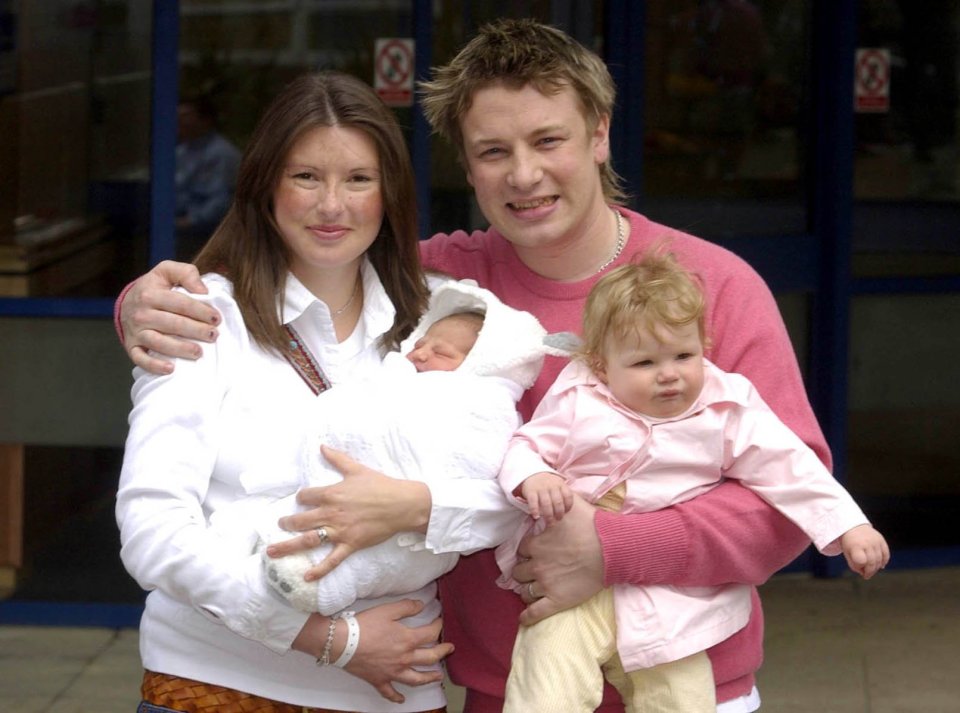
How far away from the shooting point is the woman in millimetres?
2676

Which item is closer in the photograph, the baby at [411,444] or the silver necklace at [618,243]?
the baby at [411,444]

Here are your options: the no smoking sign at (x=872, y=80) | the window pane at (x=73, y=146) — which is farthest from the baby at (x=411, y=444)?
the no smoking sign at (x=872, y=80)

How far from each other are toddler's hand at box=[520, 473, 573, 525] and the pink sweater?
0.10 meters

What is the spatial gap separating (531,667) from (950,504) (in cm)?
449

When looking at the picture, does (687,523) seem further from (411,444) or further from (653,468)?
(411,444)

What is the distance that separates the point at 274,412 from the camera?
9.20 ft

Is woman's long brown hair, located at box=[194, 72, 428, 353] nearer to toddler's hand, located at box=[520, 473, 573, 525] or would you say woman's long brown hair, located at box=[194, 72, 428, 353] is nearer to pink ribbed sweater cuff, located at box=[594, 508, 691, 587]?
toddler's hand, located at box=[520, 473, 573, 525]

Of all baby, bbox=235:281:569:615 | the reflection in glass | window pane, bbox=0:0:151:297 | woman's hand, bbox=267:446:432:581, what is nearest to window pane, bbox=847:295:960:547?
the reflection in glass

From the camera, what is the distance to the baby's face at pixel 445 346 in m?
2.96

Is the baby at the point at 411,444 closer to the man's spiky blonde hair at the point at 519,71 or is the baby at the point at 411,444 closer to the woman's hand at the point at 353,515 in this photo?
the woman's hand at the point at 353,515

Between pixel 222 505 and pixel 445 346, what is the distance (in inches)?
20.0

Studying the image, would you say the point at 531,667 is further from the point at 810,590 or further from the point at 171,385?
the point at 810,590

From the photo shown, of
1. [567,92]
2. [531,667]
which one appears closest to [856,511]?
[531,667]

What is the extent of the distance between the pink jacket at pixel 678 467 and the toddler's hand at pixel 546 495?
3 centimetres
